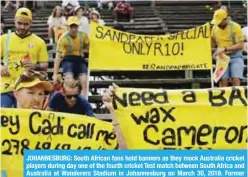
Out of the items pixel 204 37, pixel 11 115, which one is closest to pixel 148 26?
pixel 204 37

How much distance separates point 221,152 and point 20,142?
1.57 metres

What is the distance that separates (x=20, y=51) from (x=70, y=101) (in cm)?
143

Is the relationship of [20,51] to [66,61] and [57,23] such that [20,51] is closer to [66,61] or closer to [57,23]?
[66,61]

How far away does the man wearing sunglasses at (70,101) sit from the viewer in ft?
21.9

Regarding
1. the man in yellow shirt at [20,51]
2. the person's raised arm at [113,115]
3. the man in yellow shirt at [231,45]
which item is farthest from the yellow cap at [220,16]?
the person's raised arm at [113,115]

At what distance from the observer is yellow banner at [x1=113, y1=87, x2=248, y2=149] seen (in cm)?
510

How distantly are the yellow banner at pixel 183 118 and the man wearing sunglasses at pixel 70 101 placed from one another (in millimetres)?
1506

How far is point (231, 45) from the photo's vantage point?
30.9 ft

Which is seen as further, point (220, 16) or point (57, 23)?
point (57, 23)

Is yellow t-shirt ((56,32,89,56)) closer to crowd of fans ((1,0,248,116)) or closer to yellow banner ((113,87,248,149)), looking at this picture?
crowd of fans ((1,0,248,116))

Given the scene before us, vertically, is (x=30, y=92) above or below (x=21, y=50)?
below

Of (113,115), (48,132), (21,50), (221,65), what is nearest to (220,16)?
(221,65)

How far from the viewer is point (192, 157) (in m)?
4.97

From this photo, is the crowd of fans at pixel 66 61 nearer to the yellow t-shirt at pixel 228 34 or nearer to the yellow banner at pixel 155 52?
the yellow t-shirt at pixel 228 34
